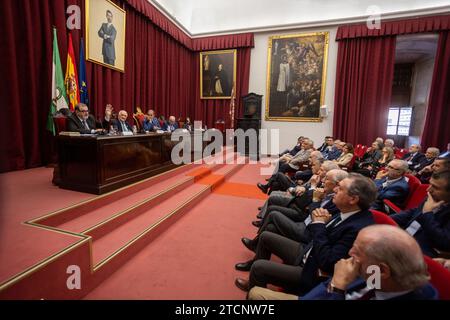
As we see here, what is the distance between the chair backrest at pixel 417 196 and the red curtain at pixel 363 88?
6066 millimetres

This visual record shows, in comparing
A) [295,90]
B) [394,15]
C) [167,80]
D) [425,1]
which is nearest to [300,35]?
[295,90]

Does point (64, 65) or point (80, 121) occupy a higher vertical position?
point (64, 65)

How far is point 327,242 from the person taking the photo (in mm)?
1454

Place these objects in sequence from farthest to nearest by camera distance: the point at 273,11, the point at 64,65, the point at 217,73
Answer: the point at 217,73 → the point at 273,11 → the point at 64,65

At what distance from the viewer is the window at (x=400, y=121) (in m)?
10.5

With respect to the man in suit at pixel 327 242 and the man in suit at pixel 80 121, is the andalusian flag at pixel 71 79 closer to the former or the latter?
the man in suit at pixel 80 121

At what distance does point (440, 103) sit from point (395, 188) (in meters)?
6.87

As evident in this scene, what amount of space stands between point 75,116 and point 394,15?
883cm

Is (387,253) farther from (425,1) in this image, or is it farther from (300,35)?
(425,1)

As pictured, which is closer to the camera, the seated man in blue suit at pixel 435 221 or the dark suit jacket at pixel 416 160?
the seated man in blue suit at pixel 435 221

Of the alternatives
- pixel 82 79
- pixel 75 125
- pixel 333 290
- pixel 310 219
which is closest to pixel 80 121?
pixel 75 125

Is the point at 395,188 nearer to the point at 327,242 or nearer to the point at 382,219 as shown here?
the point at 382,219

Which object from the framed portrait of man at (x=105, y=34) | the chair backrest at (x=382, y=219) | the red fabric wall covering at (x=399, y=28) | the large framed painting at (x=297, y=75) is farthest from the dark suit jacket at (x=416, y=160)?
the framed portrait of man at (x=105, y=34)

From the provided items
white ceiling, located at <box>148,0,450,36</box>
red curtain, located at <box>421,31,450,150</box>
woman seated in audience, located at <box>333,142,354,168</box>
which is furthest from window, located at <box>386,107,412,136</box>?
woman seated in audience, located at <box>333,142,354,168</box>
